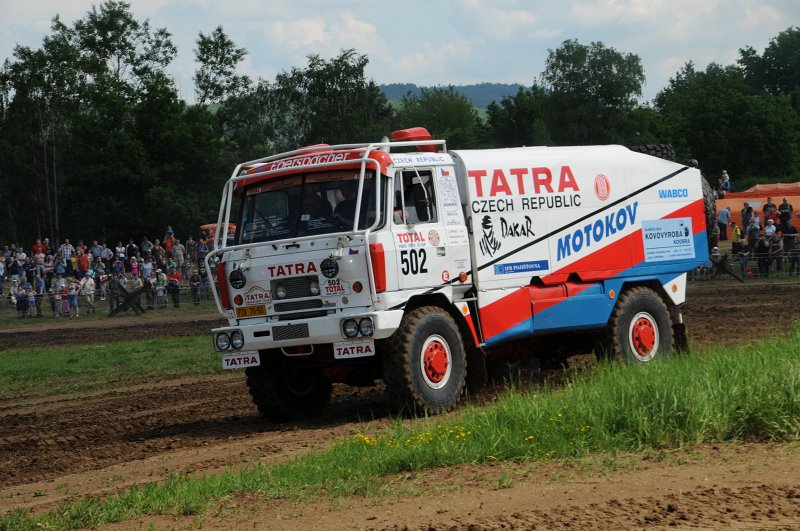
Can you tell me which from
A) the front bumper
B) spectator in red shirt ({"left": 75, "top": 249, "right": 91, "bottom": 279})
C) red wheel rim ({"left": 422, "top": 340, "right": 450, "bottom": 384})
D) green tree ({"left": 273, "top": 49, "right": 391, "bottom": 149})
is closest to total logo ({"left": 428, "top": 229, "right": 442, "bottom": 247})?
the front bumper

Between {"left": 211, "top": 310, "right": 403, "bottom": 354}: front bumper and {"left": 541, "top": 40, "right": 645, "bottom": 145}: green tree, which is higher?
{"left": 541, "top": 40, "right": 645, "bottom": 145}: green tree

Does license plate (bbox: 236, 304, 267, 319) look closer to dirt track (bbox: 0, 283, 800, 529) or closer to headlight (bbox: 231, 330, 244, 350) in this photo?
headlight (bbox: 231, 330, 244, 350)

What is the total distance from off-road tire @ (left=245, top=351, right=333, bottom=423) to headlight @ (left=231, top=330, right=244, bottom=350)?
539 mm

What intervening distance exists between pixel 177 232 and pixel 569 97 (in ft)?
100

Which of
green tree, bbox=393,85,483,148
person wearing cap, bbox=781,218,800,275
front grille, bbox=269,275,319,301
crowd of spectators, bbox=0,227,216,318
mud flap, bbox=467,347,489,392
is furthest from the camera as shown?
green tree, bbox=393,85,483,148

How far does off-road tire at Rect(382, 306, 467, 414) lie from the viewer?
12148 millimetres

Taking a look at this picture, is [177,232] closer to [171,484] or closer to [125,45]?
[125,45]

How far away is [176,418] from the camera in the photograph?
14242 mm

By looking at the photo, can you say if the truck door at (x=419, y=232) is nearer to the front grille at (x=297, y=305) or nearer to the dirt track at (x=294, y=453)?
the front grille at (x=297, y=305)

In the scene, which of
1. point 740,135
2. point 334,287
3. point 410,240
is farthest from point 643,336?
point 740,135

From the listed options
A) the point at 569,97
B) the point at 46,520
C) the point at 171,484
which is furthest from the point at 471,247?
the point at 569,97

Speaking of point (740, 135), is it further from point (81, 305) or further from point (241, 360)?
point (241, 360)

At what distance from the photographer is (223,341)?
42.9 ft

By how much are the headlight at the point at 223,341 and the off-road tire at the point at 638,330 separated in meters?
4.70
